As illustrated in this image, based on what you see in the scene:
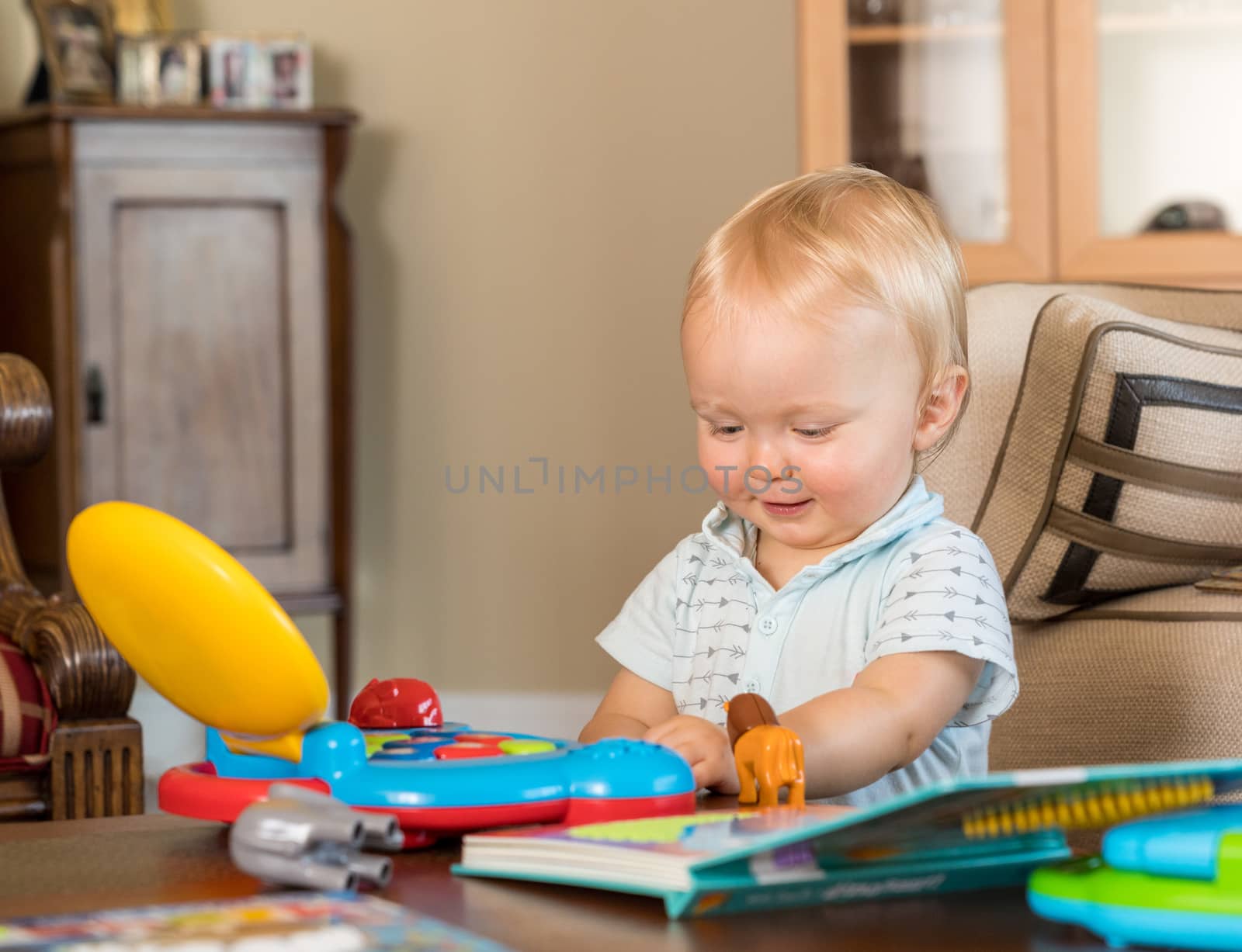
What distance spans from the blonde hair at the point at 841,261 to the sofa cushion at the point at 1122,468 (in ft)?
1.39

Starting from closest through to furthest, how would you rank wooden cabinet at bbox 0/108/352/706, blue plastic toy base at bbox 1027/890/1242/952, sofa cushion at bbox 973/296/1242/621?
blue plastic toy base at bbox 1027/890/1242/952 → sofa cushion at bbox 973/296/1242/621 → wooden cabinet at bbox 0/108/352/706

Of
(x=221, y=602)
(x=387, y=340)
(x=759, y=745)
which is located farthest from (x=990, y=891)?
(x=387, y=340)

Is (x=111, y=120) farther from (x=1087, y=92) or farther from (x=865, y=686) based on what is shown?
(x=865, y=686)

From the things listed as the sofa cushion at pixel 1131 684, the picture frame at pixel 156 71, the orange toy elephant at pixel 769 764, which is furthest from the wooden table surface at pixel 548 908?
the picture frame at pixel 156 71

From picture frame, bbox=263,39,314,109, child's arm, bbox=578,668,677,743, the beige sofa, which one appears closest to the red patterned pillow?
child's arm, bbox=578,668,677,743

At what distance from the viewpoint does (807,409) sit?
0.93 meters

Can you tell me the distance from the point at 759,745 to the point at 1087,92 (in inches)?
88.9

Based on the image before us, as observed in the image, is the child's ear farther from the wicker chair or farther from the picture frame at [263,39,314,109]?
the picture frame at [263,39,314,109]

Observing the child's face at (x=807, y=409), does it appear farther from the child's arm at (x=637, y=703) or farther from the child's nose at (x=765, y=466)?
the child's arm at (x=637, y=703)

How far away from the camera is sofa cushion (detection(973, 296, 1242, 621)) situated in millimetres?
1381

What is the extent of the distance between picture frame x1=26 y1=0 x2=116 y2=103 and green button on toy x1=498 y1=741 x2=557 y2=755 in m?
2.42

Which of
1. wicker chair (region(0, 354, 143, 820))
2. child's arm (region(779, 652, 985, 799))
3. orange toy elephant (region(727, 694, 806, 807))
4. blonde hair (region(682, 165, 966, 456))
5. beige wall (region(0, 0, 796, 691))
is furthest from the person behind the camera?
beige wall (region(0, 0, 796, 691))

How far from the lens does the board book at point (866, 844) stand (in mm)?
518

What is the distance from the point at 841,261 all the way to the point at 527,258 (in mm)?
2489
